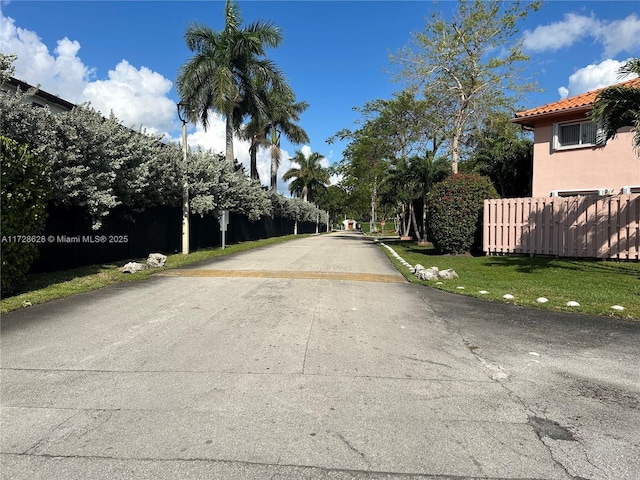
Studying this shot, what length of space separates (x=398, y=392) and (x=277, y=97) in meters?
26.4

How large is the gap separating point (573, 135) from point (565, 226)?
18.1ft

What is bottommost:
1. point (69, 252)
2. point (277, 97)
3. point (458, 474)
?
point (458, 474)

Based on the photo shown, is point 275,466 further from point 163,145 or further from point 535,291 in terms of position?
point 163,145

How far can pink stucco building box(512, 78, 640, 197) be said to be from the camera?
16609mm

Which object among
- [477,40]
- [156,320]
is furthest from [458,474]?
[477,40]

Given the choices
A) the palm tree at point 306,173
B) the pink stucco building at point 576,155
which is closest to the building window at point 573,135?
the pink stucco building at point 576,155

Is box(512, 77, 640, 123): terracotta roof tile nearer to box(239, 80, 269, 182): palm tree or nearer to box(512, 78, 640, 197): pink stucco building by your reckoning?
box(512, 78, 640, 197): pink stucco building

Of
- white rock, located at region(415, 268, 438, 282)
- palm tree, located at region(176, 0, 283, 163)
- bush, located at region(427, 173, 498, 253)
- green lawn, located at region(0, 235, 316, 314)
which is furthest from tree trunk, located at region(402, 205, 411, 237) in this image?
green lawn, located at region(0, 235, 316, 314)

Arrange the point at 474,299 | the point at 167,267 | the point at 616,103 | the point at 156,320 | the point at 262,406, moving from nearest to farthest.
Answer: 1. the point at 262,406
2. the point at 156,320
3. the point at 474,299
4. the point at 616,103
5. the point at 167,267

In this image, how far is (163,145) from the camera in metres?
17.4

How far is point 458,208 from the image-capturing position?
16.6 m

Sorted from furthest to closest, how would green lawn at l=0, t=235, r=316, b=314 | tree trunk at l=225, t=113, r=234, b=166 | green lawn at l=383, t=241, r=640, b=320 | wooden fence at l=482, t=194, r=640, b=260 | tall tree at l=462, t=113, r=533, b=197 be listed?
tree trunk at l=225, t=113, r=234, b=166 < tall tree at l=462, t=113, r=533, b=197 < wooden fence at l=482, t=194, r=640, b=260 < green lawn at l=383, t=241, r=640, b=320 < green lawn at l=0, t=235, r=316, b=314

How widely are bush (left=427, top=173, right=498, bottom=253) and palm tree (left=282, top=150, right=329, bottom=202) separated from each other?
45150 millimetres

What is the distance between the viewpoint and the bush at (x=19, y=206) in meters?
7.66
